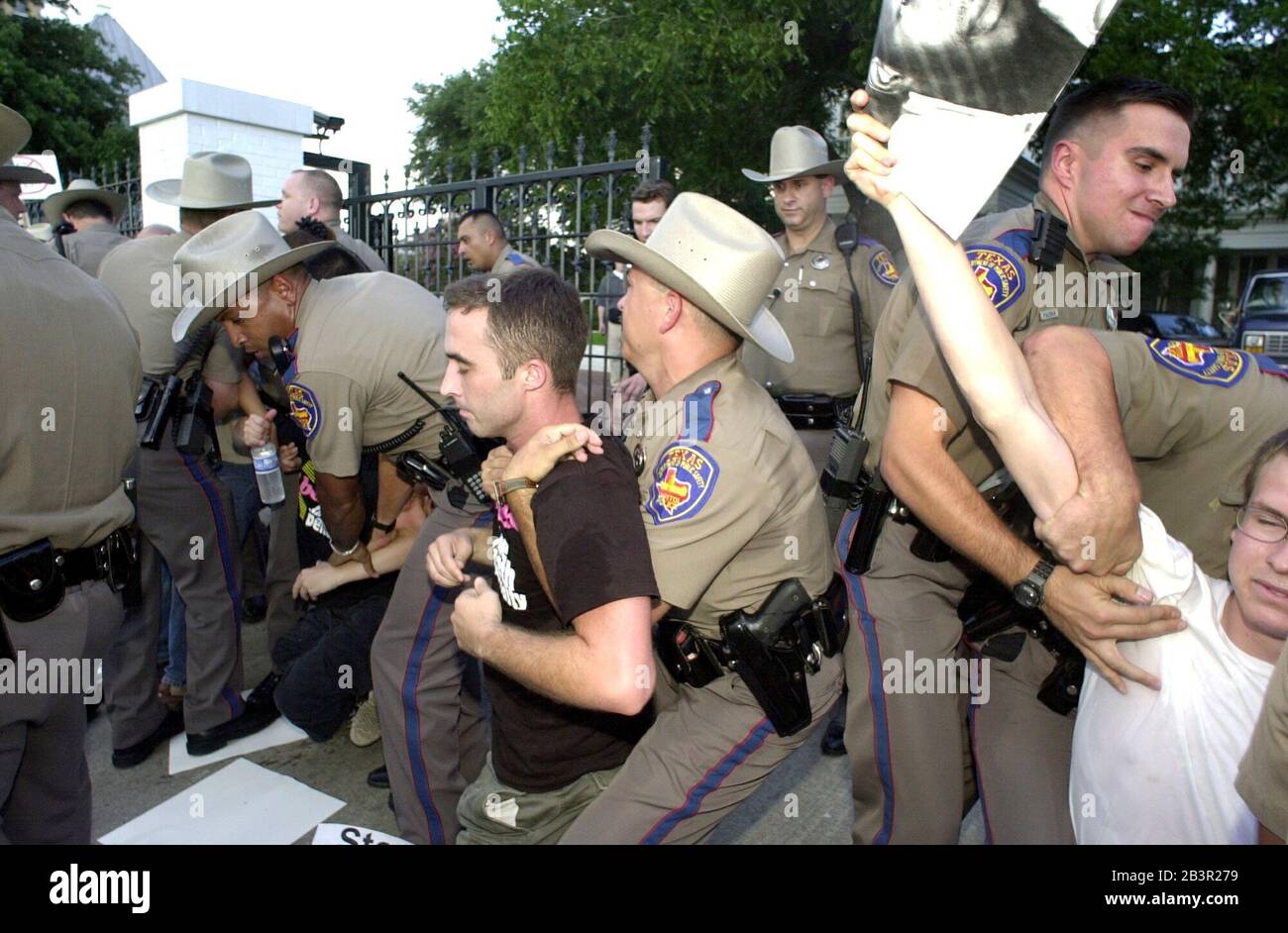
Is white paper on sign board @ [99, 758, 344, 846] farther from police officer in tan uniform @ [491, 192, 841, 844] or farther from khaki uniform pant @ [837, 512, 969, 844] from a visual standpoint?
khaki uniform pant @ [837, 512, 969, 844]

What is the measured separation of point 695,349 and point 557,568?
0.72 metres

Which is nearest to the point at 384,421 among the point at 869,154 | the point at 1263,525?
the point at 869,154

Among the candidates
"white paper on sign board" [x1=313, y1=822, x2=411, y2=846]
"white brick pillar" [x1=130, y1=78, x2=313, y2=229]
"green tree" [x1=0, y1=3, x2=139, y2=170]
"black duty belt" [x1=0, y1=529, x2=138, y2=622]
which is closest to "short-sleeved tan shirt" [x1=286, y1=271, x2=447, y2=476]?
"black duty belt" [x1=0, y1=529, x2=138, y2=622]

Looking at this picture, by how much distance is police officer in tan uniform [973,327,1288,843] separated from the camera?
5.29ft

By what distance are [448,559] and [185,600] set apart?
2176 mm

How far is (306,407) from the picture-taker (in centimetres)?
283

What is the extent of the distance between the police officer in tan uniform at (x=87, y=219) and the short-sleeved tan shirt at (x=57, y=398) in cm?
351

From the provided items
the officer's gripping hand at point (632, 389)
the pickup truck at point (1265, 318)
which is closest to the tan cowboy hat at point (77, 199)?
the officer's gripping hand at point (632, 389)

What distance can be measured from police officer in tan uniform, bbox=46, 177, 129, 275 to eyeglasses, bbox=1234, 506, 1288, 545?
5.60 m

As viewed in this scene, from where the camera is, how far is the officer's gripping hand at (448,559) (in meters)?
2.00

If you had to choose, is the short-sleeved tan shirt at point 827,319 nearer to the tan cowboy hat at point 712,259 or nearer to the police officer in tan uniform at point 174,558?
the tan cowboy hat at point 712,259

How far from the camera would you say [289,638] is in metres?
3.41
